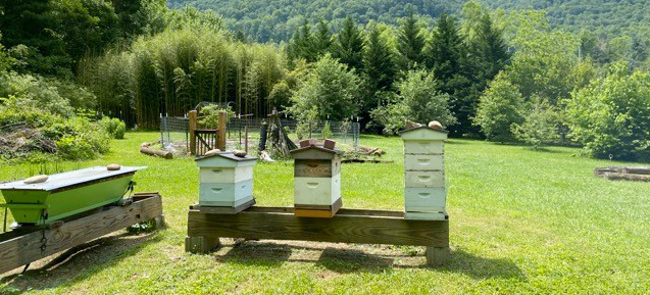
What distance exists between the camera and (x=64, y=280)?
422cm

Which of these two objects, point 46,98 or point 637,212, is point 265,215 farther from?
point 46,98

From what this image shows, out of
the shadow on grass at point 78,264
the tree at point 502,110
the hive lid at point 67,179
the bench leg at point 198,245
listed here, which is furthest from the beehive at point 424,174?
the tree at point 502,110

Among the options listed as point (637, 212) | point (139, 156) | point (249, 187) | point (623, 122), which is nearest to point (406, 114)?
point (623, 122)

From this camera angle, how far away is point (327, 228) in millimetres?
4734

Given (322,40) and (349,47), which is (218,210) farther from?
(322,40)

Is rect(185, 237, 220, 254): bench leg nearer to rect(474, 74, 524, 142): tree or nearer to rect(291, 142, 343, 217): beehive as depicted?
rect(291, 142, 343, 217): beehive

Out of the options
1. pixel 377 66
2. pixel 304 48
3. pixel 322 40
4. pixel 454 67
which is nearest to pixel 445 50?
pixel 454 67

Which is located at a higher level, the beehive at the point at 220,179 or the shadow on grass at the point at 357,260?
the beehive at the point at 220,179

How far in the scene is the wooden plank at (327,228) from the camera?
454cm

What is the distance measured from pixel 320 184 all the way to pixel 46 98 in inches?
700

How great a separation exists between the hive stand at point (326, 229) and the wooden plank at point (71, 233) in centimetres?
97

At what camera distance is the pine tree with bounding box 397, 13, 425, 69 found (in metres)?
36.3

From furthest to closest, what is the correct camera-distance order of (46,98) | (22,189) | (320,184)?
(46,98) → (320,184) → (22,189)

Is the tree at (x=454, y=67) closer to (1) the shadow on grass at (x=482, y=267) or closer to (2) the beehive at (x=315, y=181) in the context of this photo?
(1) the shadow on grass at (x=482, y=267)
